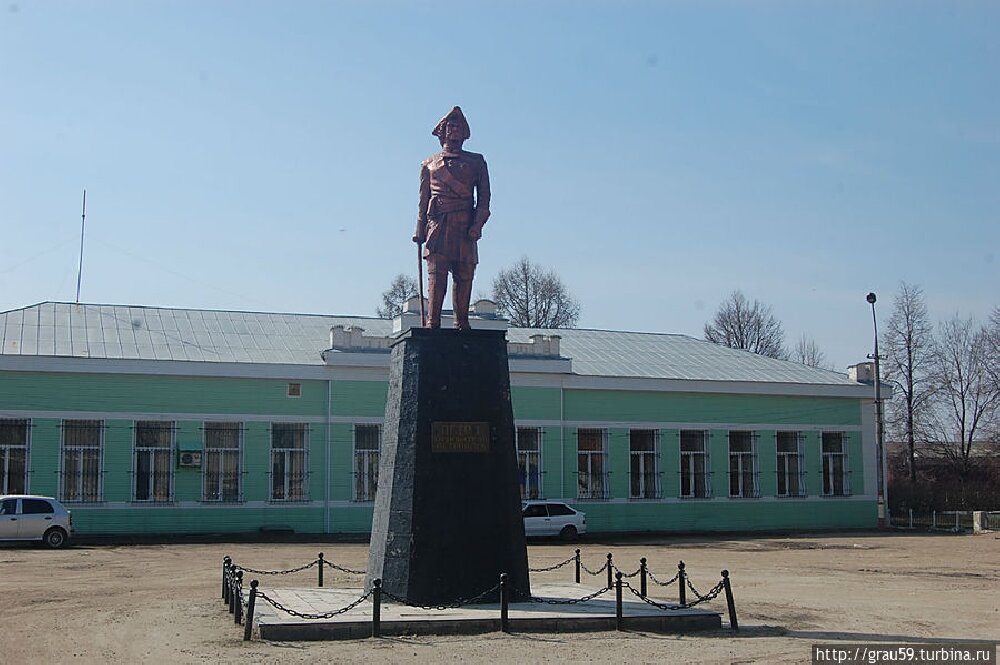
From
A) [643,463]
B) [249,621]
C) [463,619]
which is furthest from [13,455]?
[463,619]

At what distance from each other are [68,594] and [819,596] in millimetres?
11414

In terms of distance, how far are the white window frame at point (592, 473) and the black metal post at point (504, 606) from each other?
75.2ft

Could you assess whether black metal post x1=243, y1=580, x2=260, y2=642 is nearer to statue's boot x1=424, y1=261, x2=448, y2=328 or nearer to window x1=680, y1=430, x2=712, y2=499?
statue's boot x1=424, y1=261, x2=448, y2=328

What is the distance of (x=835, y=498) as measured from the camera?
1503 inches

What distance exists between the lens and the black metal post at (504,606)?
1235cm

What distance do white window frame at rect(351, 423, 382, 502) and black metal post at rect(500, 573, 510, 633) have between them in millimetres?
21045

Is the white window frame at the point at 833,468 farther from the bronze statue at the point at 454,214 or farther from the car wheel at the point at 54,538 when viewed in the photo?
the bronze statue at the point at 454,214

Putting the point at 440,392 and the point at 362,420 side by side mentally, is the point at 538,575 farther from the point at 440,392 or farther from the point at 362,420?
the point at 362,420

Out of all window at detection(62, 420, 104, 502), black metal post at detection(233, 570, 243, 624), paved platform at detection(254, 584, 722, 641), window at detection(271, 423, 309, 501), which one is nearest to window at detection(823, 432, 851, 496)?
window at detection(271, 423, 309, 501)

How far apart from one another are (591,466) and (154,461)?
13.2m

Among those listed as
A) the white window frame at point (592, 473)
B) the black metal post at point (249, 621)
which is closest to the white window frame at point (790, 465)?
the white window frame at point (592, 473)

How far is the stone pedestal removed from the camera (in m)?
13.4

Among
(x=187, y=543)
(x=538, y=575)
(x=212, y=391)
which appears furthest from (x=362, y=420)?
(x=538, y=575)

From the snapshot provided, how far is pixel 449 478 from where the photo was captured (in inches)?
534
